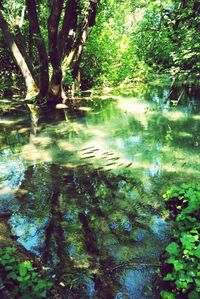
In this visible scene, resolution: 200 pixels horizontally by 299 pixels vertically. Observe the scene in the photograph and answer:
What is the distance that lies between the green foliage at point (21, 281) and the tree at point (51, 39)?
10662mm

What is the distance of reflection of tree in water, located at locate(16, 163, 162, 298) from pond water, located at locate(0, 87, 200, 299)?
0.5 inches

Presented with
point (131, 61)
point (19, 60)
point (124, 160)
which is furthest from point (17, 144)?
point (131, 61)

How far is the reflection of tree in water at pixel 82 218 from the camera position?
3.80 metres

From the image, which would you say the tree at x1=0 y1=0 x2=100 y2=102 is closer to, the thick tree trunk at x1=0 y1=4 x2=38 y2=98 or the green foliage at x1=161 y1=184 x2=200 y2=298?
the thick tree trunk at x1=0 y1=4 x2=38 y2=98

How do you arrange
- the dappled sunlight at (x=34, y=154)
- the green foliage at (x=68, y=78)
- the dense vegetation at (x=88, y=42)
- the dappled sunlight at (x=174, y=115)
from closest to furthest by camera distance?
the dense vegetation at (x=88, y=42)
the dappled sunlight at (x=34, y=154)
the dappled sunlight at (x=174, y=115)
the green foliage at (x=68, y=78)

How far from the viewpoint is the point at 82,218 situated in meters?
5.04

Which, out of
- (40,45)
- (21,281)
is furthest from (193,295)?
(40,45)

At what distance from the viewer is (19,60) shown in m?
15.5

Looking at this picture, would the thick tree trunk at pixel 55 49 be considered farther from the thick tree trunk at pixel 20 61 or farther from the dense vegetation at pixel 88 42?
the thick tree trunk at pixel 20 61

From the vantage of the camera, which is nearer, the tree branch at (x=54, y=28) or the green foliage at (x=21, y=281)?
the green foliage at (x=21, y=281)

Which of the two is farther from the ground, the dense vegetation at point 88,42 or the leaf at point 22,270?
the dense vegetation at point 88,42

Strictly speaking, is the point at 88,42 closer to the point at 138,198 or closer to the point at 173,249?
the point at 138,198

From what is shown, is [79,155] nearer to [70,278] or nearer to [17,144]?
[17,144]

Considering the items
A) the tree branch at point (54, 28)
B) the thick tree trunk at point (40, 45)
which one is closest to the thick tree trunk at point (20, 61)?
the thick tree trunk at point (40, 45)
